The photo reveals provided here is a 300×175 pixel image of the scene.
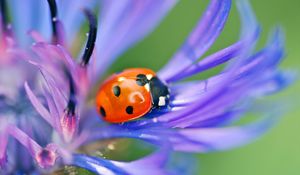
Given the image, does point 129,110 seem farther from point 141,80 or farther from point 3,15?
point 3,15

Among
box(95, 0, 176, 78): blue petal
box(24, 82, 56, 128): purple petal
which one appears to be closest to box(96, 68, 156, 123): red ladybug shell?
box(24, 82, 56, 128): purple petal

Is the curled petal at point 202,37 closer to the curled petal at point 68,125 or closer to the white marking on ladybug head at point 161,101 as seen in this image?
the white marking on ladybug head at point 161,101

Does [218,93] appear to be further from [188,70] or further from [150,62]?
[150,62]

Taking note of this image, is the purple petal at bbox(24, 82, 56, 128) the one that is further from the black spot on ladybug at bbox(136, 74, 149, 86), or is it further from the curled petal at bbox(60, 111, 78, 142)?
the black spot on ladybug at bbox(136, 74, 149, 86)

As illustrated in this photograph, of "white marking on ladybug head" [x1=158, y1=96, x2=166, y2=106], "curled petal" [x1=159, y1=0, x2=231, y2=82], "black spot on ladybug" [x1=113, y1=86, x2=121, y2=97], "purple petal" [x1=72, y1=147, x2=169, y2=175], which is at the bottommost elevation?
"purple petal" [x1=72, y1=147, x2=169, y2=175]

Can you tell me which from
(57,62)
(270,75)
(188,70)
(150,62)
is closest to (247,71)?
(270,75)

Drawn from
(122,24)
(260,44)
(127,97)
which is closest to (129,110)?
(127,97)
